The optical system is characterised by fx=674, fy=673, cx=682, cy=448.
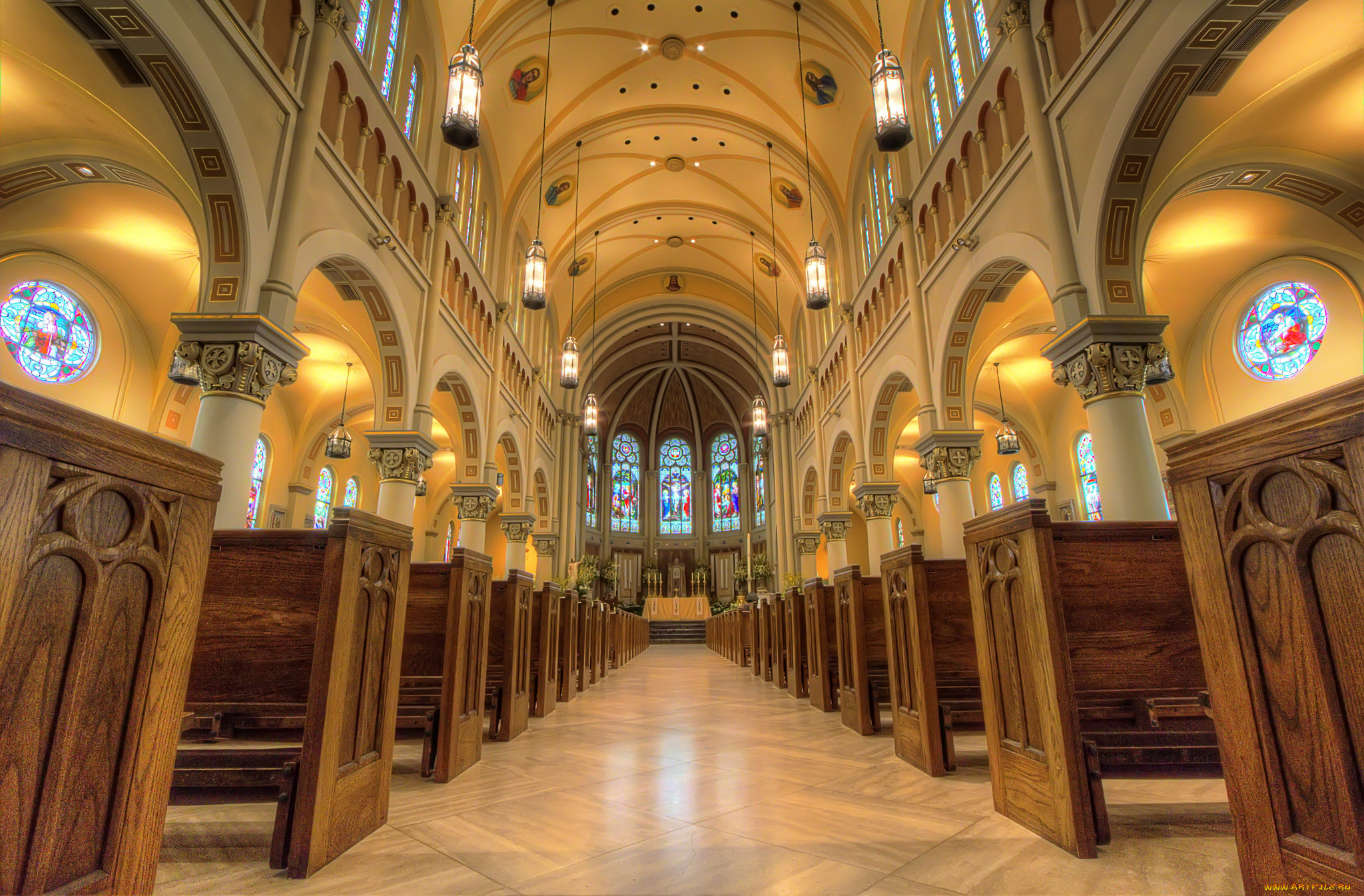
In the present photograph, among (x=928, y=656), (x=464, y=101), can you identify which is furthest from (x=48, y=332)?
(x=928, y=656)

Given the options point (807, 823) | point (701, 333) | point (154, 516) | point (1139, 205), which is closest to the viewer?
point (154, 516)

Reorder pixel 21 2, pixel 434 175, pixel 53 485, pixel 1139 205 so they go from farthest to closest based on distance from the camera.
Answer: pixel 434 175, pixel 1139 205, pixel 21 2, pixel 53 485

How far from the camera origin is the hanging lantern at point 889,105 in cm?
564

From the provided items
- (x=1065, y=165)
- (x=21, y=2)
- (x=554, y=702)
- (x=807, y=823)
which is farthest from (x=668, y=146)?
(x=807, y=823)

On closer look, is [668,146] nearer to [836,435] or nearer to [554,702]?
[836,435]

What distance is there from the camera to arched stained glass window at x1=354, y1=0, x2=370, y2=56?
806cm

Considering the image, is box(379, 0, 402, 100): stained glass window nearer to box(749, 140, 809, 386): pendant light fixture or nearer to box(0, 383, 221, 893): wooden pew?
box(749, 140, 809, 386): pendant light fixture

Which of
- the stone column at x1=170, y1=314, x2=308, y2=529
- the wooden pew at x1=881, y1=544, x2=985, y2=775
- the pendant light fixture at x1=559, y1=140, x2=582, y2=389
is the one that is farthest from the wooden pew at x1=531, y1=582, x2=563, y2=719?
the pendant light fixture at x1=559, y1=140, x2=582, y2=389

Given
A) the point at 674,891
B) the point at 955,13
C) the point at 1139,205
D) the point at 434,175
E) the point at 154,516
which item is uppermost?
the point at 955,13

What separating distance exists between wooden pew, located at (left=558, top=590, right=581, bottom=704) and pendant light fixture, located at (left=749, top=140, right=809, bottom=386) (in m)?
6.72

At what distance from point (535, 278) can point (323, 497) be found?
41.0 ft

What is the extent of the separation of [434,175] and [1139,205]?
9.16 meters

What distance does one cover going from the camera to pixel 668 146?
1530 cm

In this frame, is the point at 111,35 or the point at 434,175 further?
the point at 434,175
